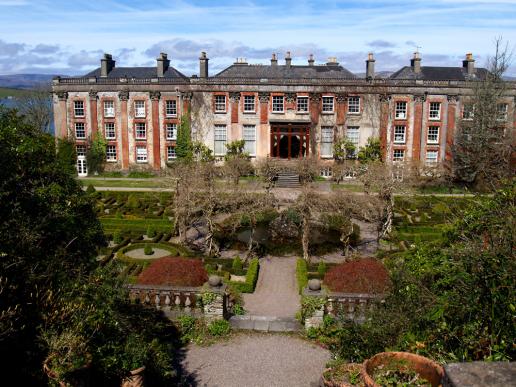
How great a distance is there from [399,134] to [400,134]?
3.7 inches

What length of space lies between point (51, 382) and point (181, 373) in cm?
564

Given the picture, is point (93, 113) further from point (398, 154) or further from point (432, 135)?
point (432, 135)

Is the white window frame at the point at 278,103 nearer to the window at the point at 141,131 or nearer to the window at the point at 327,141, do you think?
the window at the point at 327,141

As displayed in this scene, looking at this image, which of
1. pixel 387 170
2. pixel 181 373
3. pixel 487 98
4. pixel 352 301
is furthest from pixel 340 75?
pixel 181 373

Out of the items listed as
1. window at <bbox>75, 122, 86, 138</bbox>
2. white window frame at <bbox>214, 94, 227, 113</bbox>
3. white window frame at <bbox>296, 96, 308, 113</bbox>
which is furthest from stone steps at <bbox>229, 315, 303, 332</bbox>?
window at <bbox>75, 122, 86, 138</bbox>

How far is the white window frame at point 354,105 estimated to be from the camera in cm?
4922

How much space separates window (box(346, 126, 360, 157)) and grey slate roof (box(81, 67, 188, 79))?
56.7ft

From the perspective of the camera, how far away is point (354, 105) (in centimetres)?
4928

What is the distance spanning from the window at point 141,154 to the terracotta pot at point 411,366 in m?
44.7

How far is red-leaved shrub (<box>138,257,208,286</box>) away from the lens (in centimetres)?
1938

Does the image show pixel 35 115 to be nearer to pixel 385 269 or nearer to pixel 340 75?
pixel 340 75

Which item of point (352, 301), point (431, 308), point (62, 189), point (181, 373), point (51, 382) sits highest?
point (62, 189)

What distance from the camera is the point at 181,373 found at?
583 inches

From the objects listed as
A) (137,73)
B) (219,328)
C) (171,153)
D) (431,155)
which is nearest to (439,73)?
(431,155)
